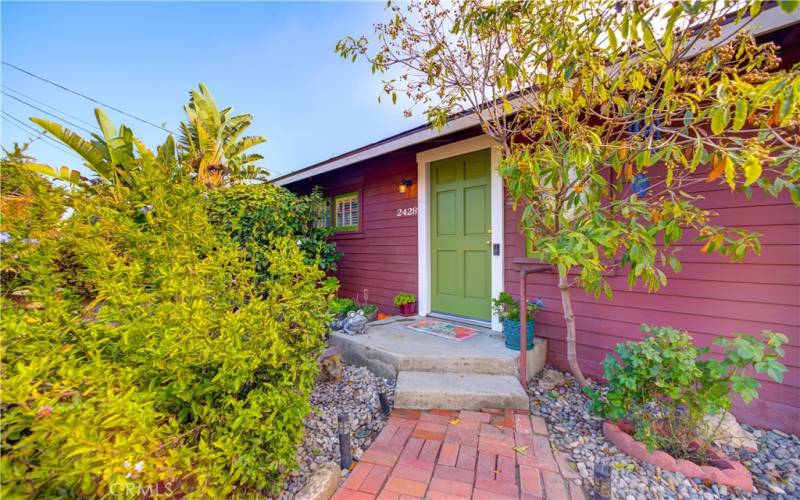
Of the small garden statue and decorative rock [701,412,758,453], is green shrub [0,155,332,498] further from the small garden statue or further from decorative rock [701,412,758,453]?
decorative rock [701,412,758,453]

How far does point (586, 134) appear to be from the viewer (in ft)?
6.41

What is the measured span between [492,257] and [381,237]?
6.53 ft

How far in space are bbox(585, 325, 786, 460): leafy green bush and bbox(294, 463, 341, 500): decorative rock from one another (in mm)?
1733

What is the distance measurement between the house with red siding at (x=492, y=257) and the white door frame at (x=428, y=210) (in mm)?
14

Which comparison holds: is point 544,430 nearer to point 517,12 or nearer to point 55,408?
point 55,408

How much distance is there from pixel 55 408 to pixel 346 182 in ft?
16.6

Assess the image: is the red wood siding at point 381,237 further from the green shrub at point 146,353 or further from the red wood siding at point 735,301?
the green shrub at point 146,353

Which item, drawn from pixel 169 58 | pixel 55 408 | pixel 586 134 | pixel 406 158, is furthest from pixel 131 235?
pixel 169 58

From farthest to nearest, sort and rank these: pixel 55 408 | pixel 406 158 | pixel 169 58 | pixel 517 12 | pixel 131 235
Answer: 1. pixel 169 58
2. pixel 406 158
3. pixel 517 12
4. pixel 131 235
5. pixel 55 408

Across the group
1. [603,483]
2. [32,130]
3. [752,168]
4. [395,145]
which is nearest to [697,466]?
[603,483]

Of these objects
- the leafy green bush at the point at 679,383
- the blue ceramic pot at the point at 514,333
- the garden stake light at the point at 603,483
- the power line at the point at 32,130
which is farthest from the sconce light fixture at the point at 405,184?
the garden stake light at the point at 603,483

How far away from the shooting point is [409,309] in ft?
14.5

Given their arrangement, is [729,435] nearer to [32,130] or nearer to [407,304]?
[407,304]

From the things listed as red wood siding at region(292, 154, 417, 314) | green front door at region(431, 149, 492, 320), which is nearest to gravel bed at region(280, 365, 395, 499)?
green front door at region(431, 149, 492, 320)
